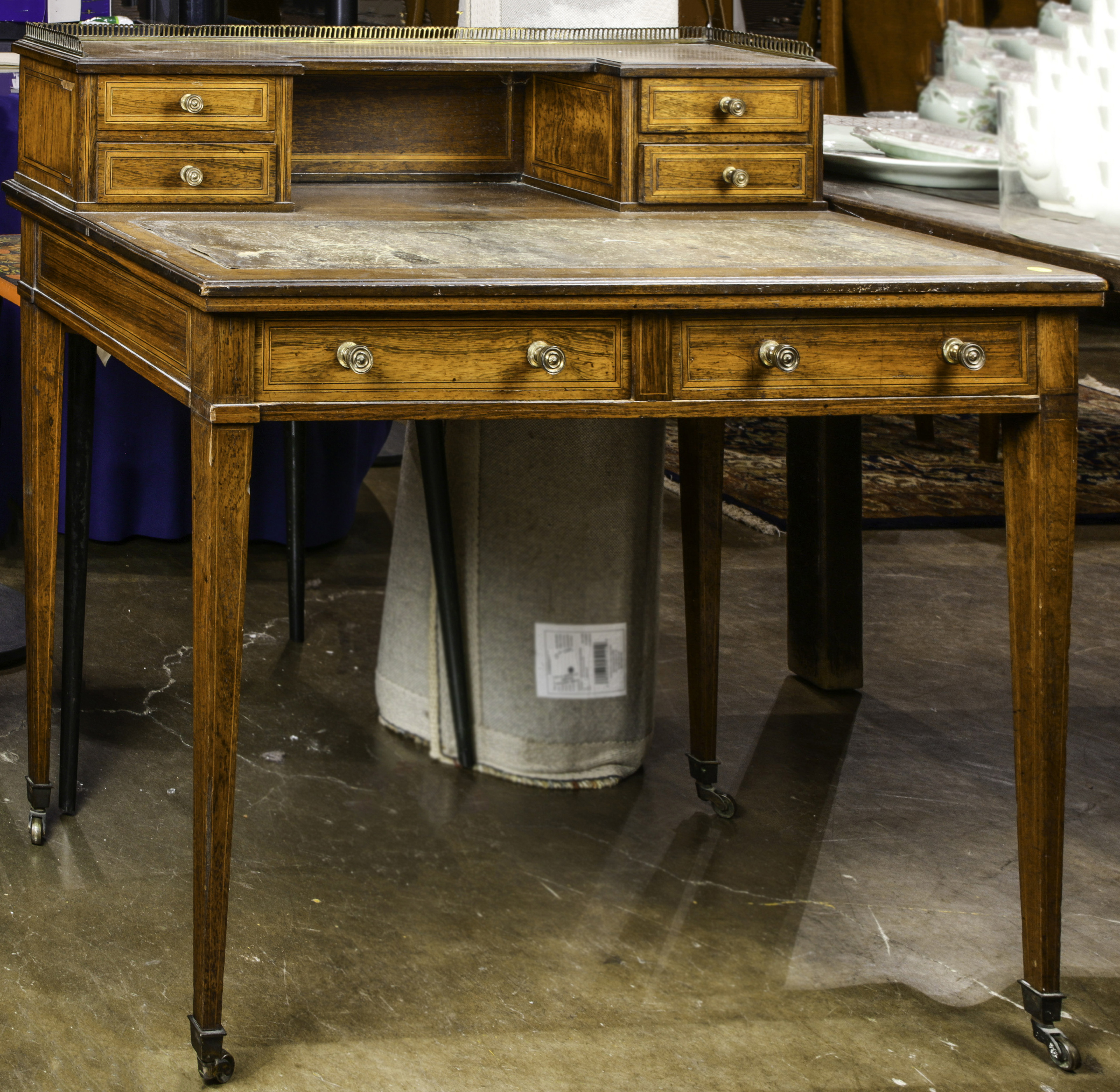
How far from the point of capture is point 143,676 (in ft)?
9.29

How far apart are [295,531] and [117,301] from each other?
1.35 metres

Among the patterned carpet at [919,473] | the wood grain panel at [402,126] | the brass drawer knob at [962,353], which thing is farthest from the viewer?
the patterned carpet at [919,473]

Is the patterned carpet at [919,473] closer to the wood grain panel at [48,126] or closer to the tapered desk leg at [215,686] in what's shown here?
the wood grain panel at [48,126]

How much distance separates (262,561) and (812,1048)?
85.9 inches

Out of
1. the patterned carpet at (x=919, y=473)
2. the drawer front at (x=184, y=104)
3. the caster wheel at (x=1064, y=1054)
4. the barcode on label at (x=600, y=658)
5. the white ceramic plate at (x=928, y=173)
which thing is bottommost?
the caster wheel at (x=1064, y=1054)

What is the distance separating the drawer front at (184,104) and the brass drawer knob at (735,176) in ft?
1.90

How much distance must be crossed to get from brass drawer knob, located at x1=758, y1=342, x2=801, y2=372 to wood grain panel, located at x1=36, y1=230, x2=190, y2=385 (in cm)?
56

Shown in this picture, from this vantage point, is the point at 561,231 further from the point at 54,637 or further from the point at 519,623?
the point at 54,637

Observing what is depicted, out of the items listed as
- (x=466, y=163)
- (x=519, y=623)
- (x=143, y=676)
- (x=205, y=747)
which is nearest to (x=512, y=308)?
(x=205, y=747)

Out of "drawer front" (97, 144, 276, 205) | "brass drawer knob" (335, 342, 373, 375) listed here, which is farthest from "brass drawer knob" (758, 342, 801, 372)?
"drawer front" (97, 144, 276, 205)

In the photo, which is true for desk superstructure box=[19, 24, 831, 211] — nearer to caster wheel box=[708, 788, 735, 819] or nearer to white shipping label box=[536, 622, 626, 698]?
white shipping label box=[536, 622, 626, 698]

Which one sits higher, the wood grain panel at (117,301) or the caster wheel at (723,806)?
the wood grain panel at (117,301)

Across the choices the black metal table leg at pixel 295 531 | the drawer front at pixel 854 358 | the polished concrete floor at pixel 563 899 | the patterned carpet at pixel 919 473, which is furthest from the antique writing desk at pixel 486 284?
the patterned carpet at pixel 919 473

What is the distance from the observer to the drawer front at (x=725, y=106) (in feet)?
6.61
